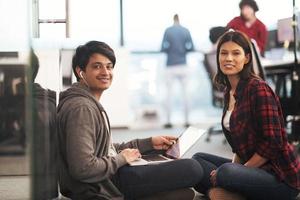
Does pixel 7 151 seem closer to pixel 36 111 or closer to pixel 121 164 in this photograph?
pixel 121 164

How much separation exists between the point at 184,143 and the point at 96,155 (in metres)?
0.47

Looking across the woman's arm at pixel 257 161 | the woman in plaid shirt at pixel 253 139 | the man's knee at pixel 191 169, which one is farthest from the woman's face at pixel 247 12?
the man's knee at pixel 191 169

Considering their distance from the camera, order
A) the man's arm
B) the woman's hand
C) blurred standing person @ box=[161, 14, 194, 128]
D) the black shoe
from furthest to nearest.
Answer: the black shoe
blurred standing person @ box=[161, 14, 194, 128]
the woman's hand
the man's arm

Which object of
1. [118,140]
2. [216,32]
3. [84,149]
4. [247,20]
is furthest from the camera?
[216,32]

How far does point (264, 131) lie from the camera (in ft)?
6.34

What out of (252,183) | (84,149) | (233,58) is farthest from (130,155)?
(233,58)

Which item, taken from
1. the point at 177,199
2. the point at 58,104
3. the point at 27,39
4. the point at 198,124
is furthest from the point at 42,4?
the point at 198,124

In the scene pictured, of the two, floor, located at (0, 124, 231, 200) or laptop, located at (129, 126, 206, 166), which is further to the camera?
floor, located at (0, 124, 231, 200)

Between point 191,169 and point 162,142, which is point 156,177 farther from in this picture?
point 162,142

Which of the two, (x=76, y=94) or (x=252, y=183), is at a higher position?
(x=76, y=94)

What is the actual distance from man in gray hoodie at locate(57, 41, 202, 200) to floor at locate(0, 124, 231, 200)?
339mm

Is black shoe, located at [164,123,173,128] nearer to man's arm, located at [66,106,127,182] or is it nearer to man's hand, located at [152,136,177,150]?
man's hand, located at [152,136,177,150]

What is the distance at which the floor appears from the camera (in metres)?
2.44

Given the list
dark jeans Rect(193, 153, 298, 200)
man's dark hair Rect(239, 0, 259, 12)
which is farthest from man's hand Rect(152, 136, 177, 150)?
man's dark hair Rect(239, 0, 259, 12)
